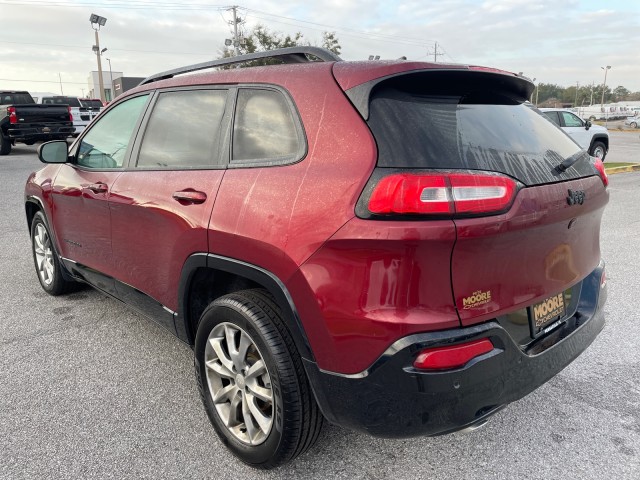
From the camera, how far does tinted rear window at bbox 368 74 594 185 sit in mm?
1828

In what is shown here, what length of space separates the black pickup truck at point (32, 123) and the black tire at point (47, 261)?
12.6 m

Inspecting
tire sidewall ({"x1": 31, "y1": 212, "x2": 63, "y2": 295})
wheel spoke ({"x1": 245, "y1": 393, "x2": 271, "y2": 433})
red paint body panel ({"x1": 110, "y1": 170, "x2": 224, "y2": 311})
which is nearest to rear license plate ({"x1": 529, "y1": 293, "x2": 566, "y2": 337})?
wheel spoke ({"x1": 245, "y1": 393, "x2": 271, "y2": 433})

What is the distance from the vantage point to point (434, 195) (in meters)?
1.74

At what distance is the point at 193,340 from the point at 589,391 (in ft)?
7.29

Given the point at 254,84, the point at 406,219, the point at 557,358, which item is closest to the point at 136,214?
the point at 254,84

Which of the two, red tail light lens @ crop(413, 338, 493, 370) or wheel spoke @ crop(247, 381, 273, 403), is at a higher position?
red tail light lens @ crop(413, 338, 493, 370)

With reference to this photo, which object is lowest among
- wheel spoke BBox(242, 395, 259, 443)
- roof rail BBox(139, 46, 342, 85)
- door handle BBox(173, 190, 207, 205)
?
wheel spoke BBox(242, 395, 259, 443)

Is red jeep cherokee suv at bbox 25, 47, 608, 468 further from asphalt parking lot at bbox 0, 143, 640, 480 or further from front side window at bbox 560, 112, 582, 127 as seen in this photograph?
front side window at bbox 560, 112, 582, 127

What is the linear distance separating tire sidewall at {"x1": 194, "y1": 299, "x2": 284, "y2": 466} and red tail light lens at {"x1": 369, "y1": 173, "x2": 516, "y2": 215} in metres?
0.76

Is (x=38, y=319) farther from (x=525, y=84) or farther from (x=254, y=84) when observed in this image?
(x=525, y=84)

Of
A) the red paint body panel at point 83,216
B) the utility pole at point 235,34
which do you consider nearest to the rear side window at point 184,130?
the red paint body panel at point 83,216

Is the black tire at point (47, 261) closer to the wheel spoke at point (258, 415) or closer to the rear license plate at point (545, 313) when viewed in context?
the wheel spoke at point (258, 415)

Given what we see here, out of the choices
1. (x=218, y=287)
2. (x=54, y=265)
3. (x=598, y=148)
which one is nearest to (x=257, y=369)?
(x=218, y=287)

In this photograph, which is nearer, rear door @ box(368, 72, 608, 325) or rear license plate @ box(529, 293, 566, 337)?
rear door @ box(368, 72, 608, 325)
